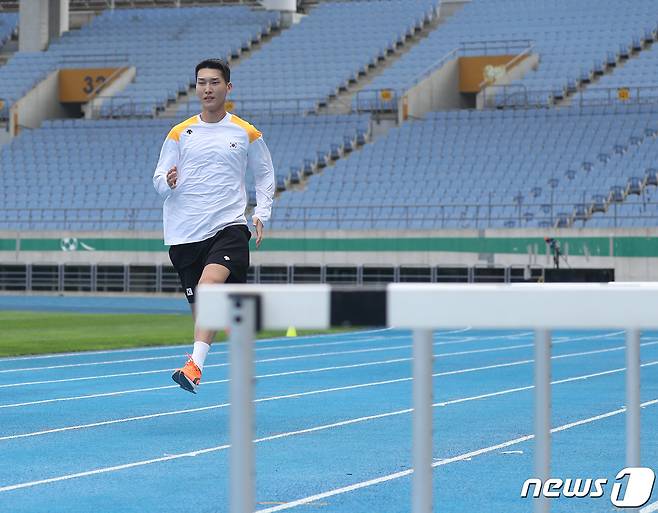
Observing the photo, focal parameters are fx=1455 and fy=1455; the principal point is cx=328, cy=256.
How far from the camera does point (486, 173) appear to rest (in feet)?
115

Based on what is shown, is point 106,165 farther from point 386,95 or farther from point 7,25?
point 7,25

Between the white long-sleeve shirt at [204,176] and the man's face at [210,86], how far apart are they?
251 mm

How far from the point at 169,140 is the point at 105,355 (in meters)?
8.16

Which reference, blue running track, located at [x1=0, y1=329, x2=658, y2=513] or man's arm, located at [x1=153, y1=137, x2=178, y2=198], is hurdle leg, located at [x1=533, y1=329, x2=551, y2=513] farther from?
man's arm, located at [x1=153, y1=137, x2=178, y2=198]

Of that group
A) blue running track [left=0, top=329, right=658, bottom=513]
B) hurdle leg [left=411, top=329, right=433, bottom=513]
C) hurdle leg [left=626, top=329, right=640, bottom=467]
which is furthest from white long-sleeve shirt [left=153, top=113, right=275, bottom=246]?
hurdle leg [left=411, top=329, right=433, bottom=513]

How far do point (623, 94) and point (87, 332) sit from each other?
20.0 meters

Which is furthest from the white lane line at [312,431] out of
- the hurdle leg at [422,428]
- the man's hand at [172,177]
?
the hurdle leg at [422,428]

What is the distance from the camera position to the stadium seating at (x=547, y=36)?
3975cm

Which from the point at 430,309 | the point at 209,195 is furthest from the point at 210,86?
the point at 430,309

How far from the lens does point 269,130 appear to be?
4028 cm

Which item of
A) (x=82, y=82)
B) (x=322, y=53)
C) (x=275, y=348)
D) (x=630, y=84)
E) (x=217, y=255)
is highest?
(x=322, y=53)

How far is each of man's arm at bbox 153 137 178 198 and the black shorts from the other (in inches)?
15.3

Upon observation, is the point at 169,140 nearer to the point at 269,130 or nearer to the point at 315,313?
the point at 315,313

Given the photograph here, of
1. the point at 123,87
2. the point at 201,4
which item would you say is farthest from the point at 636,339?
the point at 201,4
